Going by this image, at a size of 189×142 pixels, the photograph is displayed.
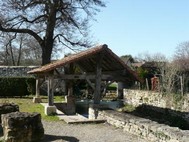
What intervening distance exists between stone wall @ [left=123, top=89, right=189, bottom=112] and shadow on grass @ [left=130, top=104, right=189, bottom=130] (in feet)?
0.92

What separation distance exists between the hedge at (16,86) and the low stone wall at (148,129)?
15.3 m

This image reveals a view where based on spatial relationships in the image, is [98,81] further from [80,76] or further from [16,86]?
[16,86]

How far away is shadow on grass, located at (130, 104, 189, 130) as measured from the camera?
637 inches

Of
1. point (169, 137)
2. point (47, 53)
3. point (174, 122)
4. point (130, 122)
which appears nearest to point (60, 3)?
point (47, 53)

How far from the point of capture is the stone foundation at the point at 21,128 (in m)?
10.0

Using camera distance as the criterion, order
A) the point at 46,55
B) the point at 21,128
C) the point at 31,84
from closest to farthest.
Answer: the point at 21,128 < the point at 31,84 < the point at 46,55

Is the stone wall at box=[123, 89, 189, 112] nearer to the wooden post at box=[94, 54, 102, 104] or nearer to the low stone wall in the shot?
the wooden post at box=[94, 54, 102, 104]

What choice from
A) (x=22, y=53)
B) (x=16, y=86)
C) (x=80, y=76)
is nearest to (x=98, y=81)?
(x=80, y=76)

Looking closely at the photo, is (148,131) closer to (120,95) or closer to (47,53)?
(120,95)

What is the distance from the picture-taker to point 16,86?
28203 millimetres

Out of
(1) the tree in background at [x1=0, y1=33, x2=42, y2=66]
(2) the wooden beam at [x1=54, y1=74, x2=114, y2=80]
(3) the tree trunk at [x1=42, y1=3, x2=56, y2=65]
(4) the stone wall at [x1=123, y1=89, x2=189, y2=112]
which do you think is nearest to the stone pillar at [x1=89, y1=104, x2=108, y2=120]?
(2) the wooden beam at [x1=54, y1=74, x2=114, y2=80]

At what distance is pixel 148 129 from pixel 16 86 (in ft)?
62.9

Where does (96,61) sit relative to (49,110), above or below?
above

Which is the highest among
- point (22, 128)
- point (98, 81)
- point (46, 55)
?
point (46, 55)
